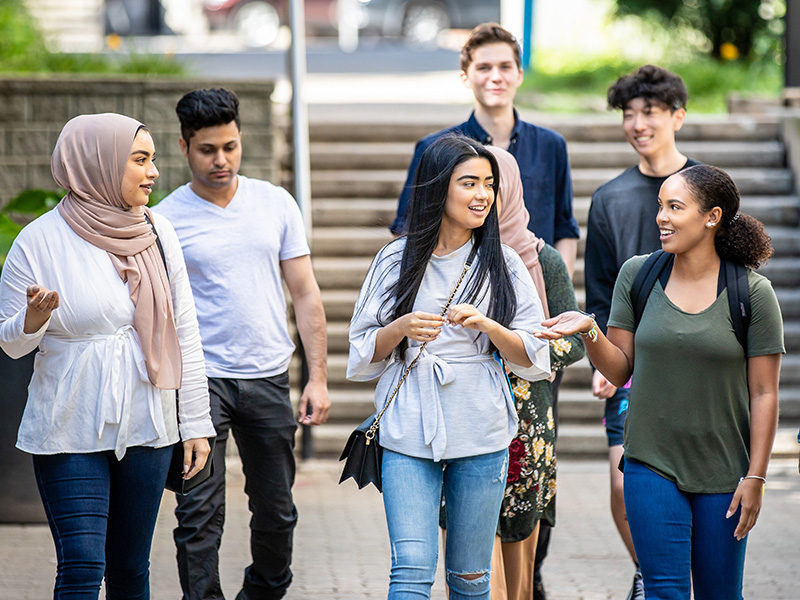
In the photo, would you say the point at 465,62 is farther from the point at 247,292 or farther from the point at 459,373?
the point at 459,373

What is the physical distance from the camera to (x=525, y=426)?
4.06 meters

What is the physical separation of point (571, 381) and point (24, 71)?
587 cm

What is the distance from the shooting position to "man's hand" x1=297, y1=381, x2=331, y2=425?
15.0 ft

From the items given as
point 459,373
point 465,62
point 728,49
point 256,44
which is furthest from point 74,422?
point 256,44

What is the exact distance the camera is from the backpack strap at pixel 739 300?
3.55m

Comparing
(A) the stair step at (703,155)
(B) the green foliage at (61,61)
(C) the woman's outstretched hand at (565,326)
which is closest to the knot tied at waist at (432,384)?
(C) the woman's outstretched hand at (565,326)

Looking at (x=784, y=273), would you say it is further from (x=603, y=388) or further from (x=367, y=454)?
(x=367, y=454)

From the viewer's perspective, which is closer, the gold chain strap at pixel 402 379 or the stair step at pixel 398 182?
the gold chain strap at pixel 402 379

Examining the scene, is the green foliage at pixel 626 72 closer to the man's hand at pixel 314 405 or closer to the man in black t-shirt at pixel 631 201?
the man in black t-shirt at pixel 631 201

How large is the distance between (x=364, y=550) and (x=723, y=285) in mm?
2859

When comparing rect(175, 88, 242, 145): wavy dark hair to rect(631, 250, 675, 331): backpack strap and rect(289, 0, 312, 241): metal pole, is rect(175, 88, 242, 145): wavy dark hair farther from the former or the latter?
rect(289, 0, 312, 241): metal pole

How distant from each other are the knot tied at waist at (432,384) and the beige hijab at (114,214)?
30.8 inches

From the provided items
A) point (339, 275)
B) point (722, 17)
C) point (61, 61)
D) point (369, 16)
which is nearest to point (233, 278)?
point (339, 275)

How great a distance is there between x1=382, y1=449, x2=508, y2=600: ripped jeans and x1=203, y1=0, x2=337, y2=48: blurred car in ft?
80.8
